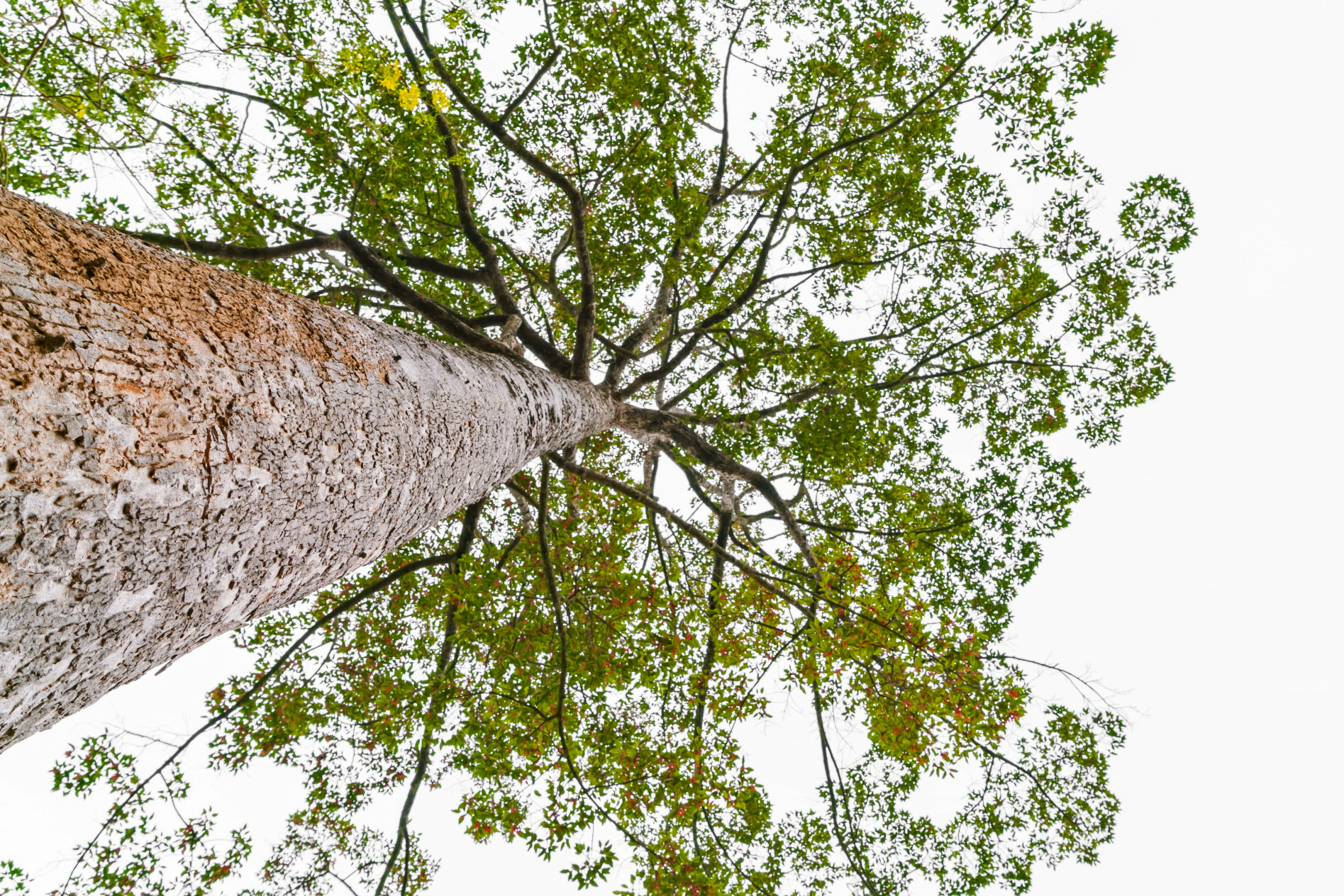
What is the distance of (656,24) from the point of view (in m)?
5.43

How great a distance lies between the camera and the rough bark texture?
102cm

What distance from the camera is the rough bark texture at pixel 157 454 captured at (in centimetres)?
102

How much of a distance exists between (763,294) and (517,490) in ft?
12.7

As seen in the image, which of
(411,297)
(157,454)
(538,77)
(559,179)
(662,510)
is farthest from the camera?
(662,510)

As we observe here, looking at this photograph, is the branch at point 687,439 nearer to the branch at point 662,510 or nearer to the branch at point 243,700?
the branch at point 662,510

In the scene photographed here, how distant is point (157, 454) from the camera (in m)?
1.19

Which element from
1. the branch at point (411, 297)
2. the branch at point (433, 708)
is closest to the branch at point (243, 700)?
the branch at point (433, 708)

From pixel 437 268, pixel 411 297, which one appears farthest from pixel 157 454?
pixel 437 268

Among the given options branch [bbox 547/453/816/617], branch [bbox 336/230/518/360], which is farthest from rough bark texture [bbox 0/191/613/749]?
branch [bbox 547/453/816/617]

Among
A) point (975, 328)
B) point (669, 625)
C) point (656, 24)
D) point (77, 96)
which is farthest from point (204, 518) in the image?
point (975, 328)

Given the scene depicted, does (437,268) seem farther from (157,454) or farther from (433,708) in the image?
(157,454)

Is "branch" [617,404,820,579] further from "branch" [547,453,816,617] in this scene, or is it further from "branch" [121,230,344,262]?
"branch" [121,230,344,262]

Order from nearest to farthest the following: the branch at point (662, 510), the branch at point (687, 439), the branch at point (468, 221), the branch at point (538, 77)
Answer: the branch at point (468, 221) → the branch at point (538, 77) → the branch at point (662, 510) → the branch at point (687, 439)

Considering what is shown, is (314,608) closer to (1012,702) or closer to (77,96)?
(77,96)
